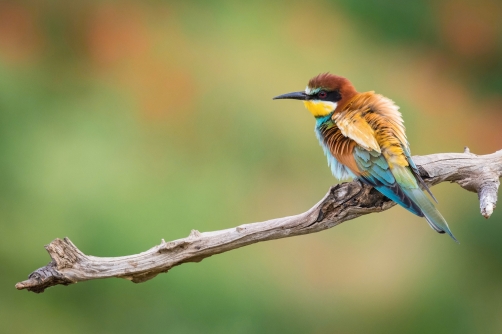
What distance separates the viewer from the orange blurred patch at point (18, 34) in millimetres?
2990

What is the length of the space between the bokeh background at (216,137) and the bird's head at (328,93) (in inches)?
23.9

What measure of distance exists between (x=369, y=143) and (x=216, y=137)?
1.14m

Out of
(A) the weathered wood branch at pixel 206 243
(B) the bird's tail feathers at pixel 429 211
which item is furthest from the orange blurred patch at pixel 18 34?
(B) the bird's tail feathers at pixel 429 211

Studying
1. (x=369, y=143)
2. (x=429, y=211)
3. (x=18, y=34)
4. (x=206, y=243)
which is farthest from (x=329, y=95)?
(x=18, y=34)

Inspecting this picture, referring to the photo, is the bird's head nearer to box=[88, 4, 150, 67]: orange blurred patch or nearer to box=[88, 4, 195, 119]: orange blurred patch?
box=[88, 4, 195, 119]: orange blurred patch

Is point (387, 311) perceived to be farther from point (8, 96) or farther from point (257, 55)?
point (8, 96)

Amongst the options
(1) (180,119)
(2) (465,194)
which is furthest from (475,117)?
(1) (180,119)

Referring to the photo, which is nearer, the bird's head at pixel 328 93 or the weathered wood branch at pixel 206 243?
the weathered wood branch at pixel 206 243

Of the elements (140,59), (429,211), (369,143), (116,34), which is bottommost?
(429,211)

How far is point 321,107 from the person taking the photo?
7.80 ft

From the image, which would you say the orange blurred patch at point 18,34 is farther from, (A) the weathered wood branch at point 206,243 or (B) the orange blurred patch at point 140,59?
(A) the weathered wood branch at point 206,243

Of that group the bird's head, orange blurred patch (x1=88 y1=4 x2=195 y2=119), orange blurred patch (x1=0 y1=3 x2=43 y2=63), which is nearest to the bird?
the bird's head

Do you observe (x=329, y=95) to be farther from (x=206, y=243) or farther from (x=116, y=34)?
(x=116, y=34)

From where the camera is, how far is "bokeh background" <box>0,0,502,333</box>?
2.90m
